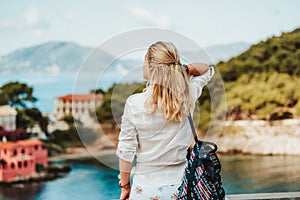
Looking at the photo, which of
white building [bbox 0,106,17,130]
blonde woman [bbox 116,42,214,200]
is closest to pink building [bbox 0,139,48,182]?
white building [bbox 0,106,17,130]

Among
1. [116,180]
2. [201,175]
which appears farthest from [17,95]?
[201,175]

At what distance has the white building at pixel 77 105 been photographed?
2709 millimetres

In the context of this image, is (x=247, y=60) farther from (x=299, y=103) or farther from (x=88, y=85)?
(x=88, y=85)

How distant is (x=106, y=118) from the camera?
2.71 metres

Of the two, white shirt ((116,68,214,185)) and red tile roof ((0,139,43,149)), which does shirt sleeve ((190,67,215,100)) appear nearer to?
white shirt ((116,68,214,185))

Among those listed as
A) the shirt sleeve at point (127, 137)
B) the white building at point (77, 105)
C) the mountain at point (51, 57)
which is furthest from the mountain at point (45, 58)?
the shirt sleeve at point (127, 137)

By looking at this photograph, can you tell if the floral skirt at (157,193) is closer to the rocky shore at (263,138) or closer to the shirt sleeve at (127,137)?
the shirt sleeve at (127,137)

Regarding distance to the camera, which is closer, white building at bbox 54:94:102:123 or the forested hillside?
white building at bbox 54:94:102:123

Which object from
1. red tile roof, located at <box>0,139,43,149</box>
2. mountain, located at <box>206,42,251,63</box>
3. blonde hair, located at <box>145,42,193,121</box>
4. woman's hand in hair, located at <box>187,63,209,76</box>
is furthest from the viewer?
mountain, located at <box>206,42,251,63</box>

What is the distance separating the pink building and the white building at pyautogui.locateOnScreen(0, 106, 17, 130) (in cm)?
11

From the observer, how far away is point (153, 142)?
125cm

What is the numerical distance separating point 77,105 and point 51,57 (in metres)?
0.51

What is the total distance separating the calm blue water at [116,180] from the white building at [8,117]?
0.39 metres

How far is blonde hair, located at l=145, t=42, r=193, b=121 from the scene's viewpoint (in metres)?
1.21
